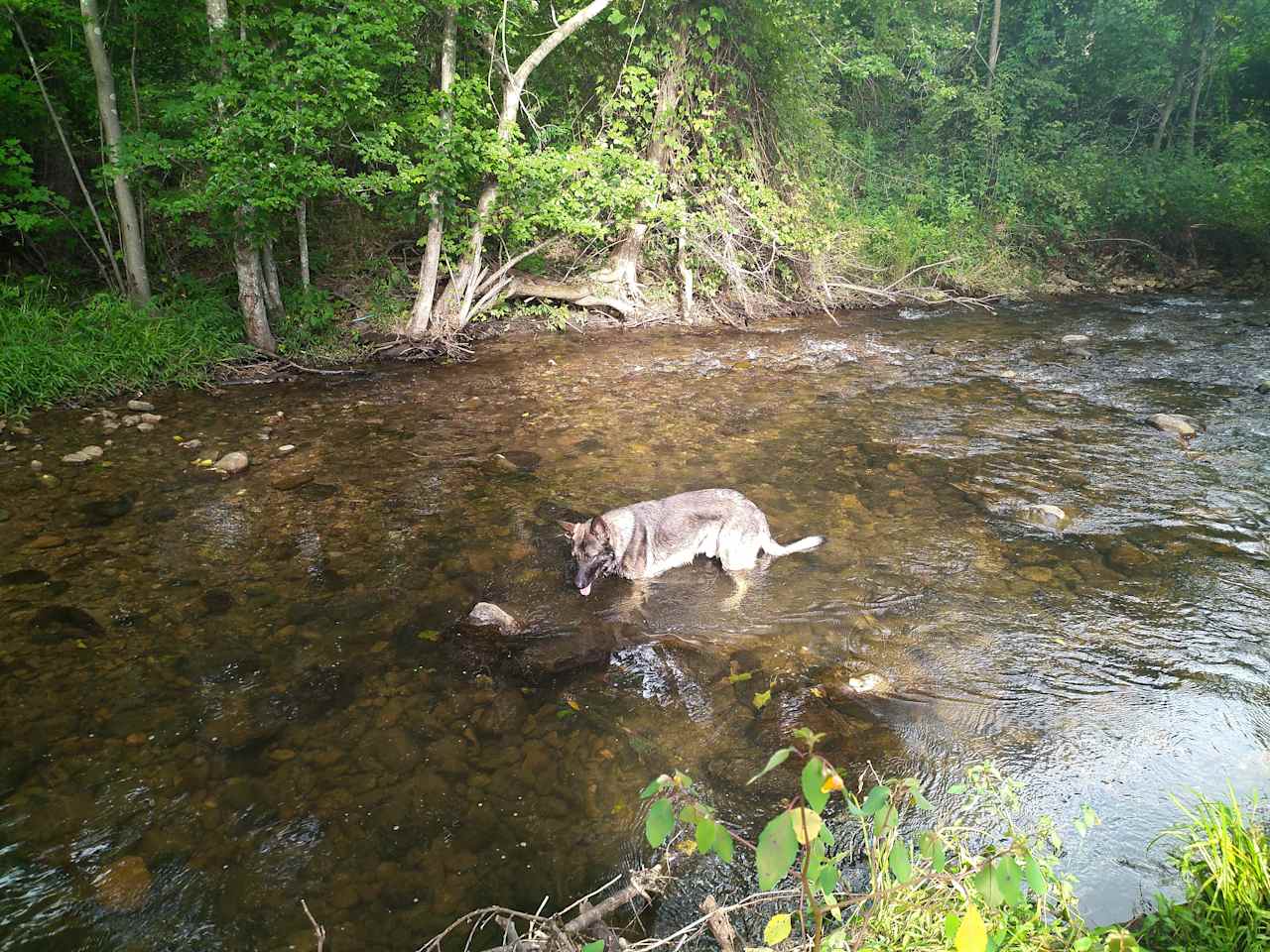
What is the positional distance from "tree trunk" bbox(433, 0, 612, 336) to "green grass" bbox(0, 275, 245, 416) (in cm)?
366

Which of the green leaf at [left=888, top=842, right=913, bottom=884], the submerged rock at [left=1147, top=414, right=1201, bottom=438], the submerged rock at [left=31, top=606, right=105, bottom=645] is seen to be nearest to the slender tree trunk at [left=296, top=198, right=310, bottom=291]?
the submerged rock at [left=31, top=606, right=105, bottom=645]

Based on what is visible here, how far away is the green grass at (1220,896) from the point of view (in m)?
2.93

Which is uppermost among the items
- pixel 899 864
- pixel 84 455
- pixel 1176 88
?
pixel 1176 88

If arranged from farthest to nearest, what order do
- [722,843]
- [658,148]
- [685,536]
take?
[658,148]
[685,536]
[722,843]

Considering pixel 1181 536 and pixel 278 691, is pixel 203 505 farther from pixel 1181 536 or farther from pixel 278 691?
pixel 1181 536

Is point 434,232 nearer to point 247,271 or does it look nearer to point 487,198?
point 487,198

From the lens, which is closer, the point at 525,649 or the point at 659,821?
the point at 659,821

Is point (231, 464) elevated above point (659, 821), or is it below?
below

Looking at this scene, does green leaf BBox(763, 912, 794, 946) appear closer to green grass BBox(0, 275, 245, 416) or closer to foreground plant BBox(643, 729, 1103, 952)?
foreground plant BBox(643, 729, 1103, 952)

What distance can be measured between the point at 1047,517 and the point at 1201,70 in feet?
82.1

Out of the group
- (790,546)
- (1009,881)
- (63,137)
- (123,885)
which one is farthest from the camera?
(63,137)

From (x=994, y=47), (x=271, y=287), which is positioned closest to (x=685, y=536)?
(x=271, y=287)

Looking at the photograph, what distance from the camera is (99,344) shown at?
10.8 metres

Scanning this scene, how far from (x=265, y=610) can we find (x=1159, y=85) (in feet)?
105
